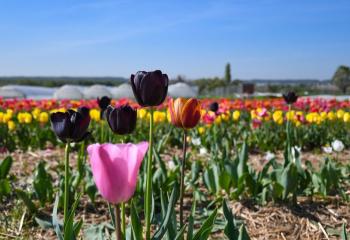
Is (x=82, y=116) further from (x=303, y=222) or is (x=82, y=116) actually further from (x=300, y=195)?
(x=300, y=195)

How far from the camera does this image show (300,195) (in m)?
3.41

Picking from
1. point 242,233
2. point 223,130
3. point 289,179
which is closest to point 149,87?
point 242,233

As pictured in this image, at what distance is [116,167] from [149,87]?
43 cm

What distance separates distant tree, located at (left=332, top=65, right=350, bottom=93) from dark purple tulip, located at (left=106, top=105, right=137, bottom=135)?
4578 cm

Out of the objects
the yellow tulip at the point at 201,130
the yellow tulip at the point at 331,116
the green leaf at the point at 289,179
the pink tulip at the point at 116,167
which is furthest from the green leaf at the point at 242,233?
the yellow tulip at the point at 331,116

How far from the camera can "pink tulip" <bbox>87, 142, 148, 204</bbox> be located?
3.79 feet

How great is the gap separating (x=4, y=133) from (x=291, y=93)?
4064mm

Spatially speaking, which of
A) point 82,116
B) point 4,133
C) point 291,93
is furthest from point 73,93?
point 82,116

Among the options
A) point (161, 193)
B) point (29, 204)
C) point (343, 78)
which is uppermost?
point (343, 78)

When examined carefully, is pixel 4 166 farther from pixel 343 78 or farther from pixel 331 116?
pixel 343 78

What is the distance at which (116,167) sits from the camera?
45.7 inches

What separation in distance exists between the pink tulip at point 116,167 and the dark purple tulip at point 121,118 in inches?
19.4

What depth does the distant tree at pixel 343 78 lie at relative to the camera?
44.5 meters

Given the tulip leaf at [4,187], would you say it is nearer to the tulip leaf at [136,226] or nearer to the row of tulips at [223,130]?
the tulip leaf at [136,226]
